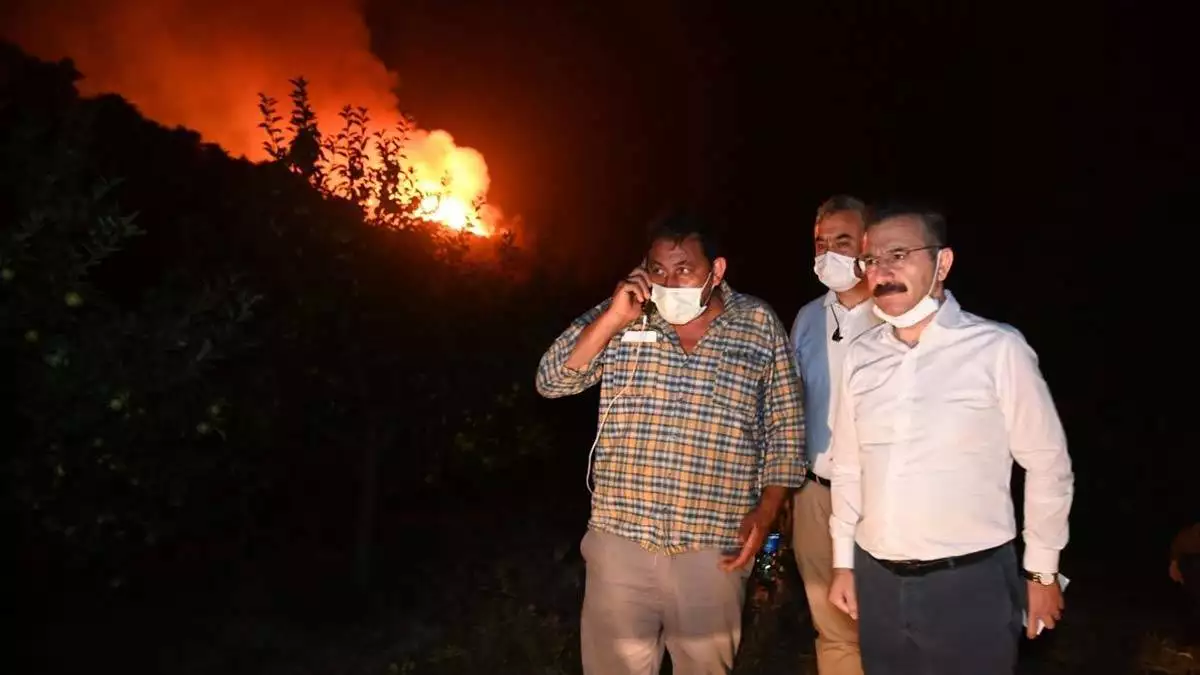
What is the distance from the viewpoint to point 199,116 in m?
14.3

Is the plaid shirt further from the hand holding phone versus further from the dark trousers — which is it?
the dark trousers

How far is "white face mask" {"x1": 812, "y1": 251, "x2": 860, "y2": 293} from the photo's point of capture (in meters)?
4.14

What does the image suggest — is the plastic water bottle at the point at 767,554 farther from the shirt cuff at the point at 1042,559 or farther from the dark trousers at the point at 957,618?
the shirt cuff at the point at 1042,559

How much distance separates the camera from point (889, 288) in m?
3.04

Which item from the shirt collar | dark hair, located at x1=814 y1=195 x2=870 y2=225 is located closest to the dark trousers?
the shirt collar

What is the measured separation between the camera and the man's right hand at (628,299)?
11.0ft

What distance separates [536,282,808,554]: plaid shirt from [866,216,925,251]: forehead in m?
0.72

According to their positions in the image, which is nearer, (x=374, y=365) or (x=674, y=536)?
(x=674, y=536)

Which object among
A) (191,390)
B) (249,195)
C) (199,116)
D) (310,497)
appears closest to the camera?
(191,390)

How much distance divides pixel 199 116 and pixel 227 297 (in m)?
10.9

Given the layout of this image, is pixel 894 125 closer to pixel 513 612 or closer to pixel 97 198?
pixel 513 612

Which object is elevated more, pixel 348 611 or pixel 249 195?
pixel 249 195

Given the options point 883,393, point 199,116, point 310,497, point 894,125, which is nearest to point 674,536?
point 883,393

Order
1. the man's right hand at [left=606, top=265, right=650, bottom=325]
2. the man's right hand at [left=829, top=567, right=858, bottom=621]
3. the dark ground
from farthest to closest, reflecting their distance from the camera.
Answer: the dark ground < the man's right hand at [left=606, top=265, right=650, bottom=325] < the man's right hand at [left=829, top=567, right=858, bottom=621]
